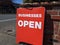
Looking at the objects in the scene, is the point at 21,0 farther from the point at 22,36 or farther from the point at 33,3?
the point at 22,36

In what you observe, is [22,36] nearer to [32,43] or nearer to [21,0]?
[32,43]

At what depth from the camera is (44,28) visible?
470 cm

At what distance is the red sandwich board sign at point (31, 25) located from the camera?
470 cm

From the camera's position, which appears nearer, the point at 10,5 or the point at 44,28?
the point at 44,28

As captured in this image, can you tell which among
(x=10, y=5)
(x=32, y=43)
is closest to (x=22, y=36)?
(x=32, y=43)

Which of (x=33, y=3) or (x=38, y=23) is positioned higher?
(x=33, y=3)

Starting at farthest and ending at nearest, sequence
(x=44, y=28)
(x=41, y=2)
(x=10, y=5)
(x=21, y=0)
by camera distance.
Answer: (x=10, y=5), (x=21, y=0), (x=41, y=2), (x=44, y=28)

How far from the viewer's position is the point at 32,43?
4.90 metres

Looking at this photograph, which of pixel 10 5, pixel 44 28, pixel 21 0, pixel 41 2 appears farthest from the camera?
pixel 10 5

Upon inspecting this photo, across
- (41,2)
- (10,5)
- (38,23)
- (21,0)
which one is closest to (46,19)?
(38,23)

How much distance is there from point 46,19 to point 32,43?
1.92 feet

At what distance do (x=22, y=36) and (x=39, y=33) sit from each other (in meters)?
0.59

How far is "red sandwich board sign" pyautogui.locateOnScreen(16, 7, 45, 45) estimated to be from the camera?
185 inches

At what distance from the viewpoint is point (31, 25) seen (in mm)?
4891
